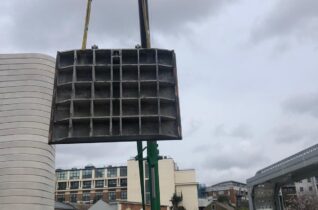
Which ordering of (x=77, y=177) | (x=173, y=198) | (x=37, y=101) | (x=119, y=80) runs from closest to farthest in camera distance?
(x=119, y=80) → (x=37, y=101) → (x=173, y=198) → (x=77, y=177)

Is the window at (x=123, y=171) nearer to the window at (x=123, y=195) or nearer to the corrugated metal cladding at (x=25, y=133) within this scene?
the window at (x=123, y=195)

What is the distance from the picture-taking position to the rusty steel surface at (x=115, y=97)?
15.1m

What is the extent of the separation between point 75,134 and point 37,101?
29.7m

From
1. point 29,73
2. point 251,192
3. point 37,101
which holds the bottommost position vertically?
point 251,192

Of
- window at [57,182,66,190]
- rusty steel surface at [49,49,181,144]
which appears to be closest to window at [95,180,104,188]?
window at [57,182,66,190]

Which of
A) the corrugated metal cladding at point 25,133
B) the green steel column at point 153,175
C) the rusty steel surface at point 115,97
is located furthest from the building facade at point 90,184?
the rusty steel surface at point 115,97

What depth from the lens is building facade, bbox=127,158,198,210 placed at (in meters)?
87.3

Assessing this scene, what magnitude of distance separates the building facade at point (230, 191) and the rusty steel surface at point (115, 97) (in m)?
127

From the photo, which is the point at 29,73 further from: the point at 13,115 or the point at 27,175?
the point at 27,175

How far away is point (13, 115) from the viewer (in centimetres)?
4162

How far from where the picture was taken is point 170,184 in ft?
291

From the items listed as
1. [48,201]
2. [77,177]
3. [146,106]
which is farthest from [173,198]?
[146,106]

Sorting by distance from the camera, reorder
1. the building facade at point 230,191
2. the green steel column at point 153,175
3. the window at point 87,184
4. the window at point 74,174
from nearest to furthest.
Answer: the green steel column at point 153,175 → the window at point 87,184 → the window at point 74,174 → the building facade at point 230,191

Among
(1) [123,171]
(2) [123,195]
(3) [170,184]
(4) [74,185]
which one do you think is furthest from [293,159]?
(4) [74,185]
